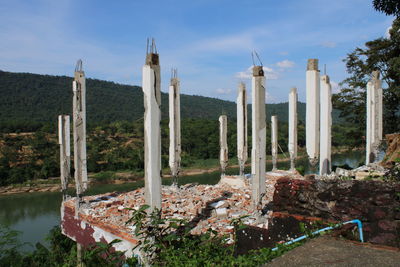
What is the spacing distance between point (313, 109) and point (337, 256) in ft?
14.8

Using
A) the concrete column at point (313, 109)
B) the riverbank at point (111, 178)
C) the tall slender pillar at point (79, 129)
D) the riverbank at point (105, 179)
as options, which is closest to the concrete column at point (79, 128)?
the tall slender pillar at point (79, 129)

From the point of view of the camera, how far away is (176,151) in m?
9.28

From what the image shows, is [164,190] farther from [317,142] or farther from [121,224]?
[317,142]

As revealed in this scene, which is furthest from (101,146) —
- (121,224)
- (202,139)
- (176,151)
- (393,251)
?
(393,251)

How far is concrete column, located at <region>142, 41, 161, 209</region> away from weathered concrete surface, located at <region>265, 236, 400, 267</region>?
2.82 metres

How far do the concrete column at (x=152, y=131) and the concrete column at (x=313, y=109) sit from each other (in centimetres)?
294

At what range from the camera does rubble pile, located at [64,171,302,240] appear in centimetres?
613

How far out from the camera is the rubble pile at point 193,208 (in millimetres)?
6133

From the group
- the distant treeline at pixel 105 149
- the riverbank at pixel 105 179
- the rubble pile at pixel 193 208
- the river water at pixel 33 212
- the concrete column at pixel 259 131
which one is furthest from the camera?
the distant treeline at pixel 105 149

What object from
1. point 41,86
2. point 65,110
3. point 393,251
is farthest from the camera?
point 41,86

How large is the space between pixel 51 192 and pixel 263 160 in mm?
22632

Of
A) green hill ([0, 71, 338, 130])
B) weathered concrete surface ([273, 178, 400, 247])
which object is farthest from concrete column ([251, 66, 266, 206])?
green hill ([0, 71, 338, 130])

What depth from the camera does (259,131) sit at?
19.7ft

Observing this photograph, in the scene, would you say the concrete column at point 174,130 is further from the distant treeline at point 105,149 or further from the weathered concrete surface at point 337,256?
the distant treeline at point 105,149
